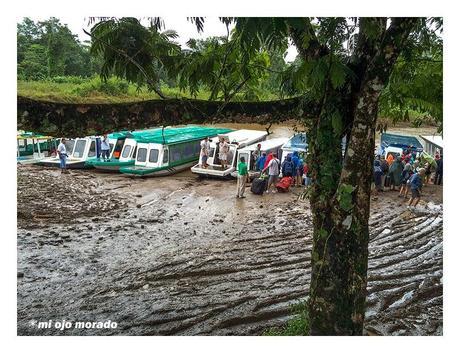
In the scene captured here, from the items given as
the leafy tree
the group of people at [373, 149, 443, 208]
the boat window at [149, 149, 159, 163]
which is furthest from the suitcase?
the leafy tree

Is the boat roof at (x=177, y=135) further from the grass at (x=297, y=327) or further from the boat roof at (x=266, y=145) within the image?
the grass at (x=297, y=327)

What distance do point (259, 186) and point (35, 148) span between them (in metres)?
7.88

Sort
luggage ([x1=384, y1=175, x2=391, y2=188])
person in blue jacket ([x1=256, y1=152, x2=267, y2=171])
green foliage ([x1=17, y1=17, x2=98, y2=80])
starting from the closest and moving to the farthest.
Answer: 1. green foliage ([x1=17, y1=17, x2=98, y2=80])
2. luggage ([x1=384, y1=175, x2=391, y2=188])
3. person in blue jacket ([x1=256, y1=152, x2=267, y2=171])

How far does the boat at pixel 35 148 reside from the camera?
14305 millimetres

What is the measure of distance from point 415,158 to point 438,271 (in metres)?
7.16

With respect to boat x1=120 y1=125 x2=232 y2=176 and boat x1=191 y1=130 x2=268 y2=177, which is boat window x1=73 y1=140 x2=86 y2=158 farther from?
boat x1=191 y1=130 x2=268 y2=177

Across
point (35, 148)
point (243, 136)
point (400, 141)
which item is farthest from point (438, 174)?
point (35, 148)

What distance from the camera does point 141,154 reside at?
14.8 meters

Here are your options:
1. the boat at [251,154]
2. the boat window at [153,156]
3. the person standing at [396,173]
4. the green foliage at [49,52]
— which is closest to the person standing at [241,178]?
the boat at [251,154]

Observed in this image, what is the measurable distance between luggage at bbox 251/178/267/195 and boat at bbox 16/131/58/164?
6.84 m

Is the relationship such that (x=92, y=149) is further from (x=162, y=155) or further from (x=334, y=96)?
(x=334, y=96)

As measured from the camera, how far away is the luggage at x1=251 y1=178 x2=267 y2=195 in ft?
39.9

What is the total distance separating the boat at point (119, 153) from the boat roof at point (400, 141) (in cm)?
812

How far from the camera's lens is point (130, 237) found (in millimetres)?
8742
